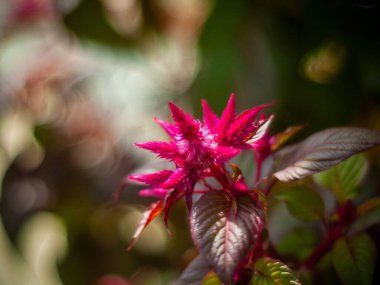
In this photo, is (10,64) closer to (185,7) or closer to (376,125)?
(185,7)

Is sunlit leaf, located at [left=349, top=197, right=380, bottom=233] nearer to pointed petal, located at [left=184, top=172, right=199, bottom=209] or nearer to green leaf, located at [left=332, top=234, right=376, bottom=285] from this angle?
green leaf, located at [left=332, top=234, right=376, bottom=285]

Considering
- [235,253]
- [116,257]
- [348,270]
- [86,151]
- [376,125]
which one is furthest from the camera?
[86,151]

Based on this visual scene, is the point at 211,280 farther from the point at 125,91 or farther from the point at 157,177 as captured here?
the point at 125,91

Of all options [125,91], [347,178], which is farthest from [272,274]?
[125,91]

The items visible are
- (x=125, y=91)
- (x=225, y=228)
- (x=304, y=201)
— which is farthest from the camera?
(x=125, y=91)

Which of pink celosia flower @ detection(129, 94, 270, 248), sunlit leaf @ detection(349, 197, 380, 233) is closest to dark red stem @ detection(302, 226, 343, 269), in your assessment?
sunlit leaf @ detection(349, 197, 380, 233)

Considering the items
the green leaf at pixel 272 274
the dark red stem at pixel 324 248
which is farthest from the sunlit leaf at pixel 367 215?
the green leaf at pixel 272 274

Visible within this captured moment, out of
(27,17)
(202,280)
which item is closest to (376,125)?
(202,280)
